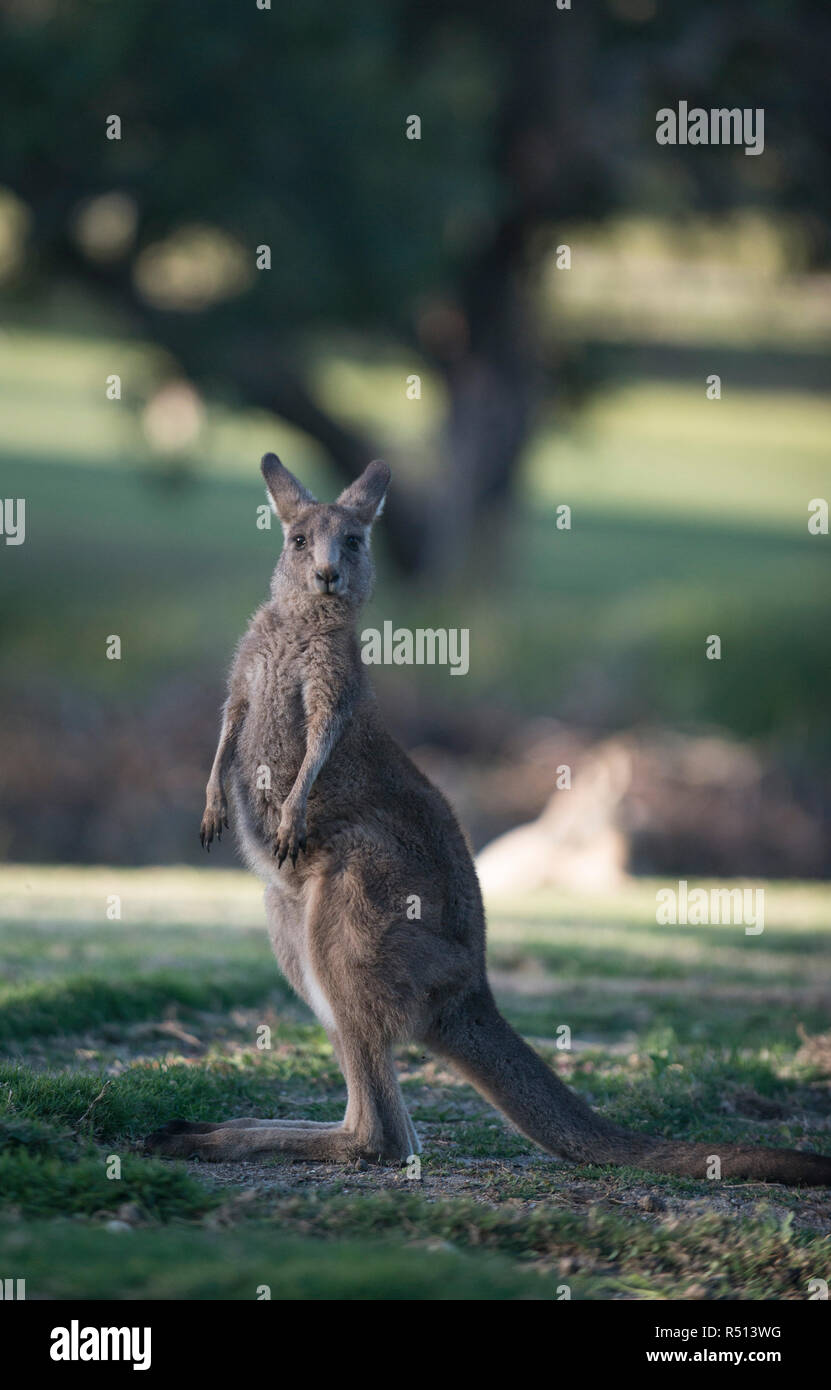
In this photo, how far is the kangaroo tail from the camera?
210 inches

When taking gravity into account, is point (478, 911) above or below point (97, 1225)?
above

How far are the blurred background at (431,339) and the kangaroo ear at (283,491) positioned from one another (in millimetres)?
6583

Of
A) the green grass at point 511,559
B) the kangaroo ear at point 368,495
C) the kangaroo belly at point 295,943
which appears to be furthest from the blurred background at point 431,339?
the kangaroo belly at point 295,943

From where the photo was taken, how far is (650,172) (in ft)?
67.2

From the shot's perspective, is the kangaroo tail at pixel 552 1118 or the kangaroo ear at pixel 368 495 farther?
the kangaroo ear at pixel 368 495

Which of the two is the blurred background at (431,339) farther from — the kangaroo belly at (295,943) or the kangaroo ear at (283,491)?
the kangaroo belly at (295,943)

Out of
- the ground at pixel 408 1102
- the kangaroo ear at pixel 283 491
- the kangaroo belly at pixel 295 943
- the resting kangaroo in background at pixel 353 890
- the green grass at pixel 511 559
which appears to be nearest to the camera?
the ground at pixel 408 1102

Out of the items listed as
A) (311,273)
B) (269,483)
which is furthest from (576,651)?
(269,483)

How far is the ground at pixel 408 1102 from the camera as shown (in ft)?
13.3

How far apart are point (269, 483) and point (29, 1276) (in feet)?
9.91
